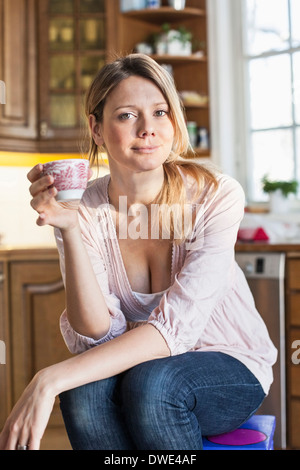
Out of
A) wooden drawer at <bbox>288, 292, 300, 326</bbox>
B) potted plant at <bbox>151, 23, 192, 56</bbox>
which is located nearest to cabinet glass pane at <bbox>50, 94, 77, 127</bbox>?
potted plant at <bbox>151, 23, 192, 56</bbox>

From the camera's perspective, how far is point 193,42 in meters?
2.84

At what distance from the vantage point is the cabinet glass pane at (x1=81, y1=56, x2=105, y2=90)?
2695mm

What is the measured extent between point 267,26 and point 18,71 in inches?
44.2

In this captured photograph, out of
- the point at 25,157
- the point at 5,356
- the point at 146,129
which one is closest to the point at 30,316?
the point at 5,356

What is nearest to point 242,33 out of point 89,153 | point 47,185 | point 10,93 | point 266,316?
point 10,93

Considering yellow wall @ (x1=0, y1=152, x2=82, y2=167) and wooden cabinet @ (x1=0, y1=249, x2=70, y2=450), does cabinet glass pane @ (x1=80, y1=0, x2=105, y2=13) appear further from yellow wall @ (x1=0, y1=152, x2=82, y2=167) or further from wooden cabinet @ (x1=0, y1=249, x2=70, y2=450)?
wooden cabinet @ (x1=0, y1=249, x2=70, y2=450)

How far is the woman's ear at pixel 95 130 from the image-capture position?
39.8 inches

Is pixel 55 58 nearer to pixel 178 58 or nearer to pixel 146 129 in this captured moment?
pixel 178 58

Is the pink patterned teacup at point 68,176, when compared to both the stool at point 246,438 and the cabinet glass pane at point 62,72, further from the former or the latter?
the cabinet glass pane at point 62,72

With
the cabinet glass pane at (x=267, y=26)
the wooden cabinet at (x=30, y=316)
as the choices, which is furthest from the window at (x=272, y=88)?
the wooden cabinet at (x=30, y=316)

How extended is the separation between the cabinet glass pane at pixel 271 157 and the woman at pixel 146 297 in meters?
1.69

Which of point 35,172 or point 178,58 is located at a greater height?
point 178,58

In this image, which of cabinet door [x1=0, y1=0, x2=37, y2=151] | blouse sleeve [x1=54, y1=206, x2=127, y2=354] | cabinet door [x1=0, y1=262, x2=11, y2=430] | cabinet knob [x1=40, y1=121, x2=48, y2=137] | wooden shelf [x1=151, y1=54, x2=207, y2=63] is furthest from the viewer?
wooden shelf [x1=151, y1=54, x2=207, y2=63]
